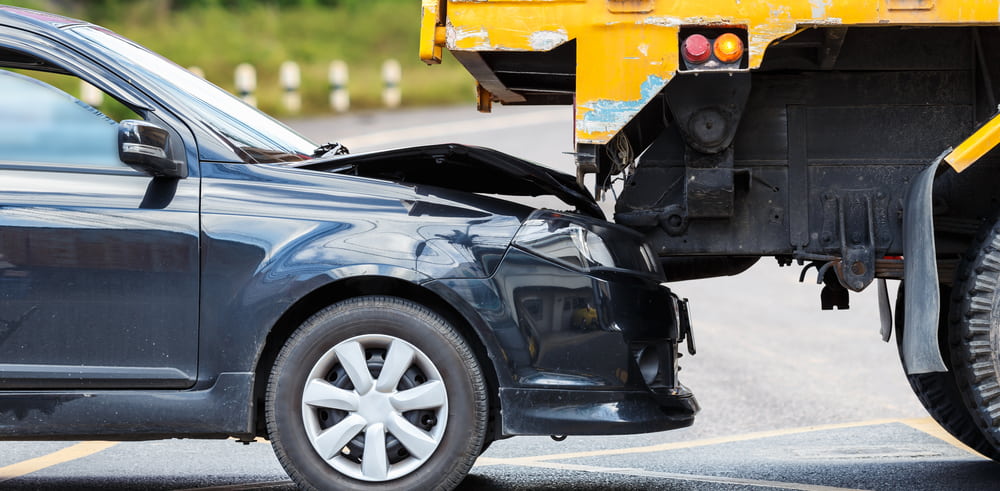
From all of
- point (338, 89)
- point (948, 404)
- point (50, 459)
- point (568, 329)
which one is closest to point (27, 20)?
point (568, 329)

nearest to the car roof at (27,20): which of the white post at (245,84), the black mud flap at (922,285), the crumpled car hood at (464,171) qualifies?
the crumpled car hood at (464,171)

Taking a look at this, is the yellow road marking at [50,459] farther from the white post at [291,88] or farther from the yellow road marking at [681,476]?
the white post at [291,88]

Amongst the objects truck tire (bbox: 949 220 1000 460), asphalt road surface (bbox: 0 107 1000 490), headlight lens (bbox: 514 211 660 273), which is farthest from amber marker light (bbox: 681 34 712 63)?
truck tire (bbox: 949 220 1000 460)

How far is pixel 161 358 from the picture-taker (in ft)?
14.8

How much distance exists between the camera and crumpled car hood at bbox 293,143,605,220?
483 cm

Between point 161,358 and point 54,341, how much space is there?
0.36 m

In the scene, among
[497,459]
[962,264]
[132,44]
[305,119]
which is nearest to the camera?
[962,264]

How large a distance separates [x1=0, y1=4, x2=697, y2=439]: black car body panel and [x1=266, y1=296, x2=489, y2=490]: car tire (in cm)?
10

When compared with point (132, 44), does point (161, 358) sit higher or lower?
lower

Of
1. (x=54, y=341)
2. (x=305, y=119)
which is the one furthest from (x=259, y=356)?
(x=305, y=119)

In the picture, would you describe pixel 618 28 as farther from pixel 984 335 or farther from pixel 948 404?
pixel 948 404

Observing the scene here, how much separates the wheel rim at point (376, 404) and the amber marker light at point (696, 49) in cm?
141

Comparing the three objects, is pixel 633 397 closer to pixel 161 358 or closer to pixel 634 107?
pixel 634 107

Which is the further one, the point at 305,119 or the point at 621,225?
the point at 305,119
